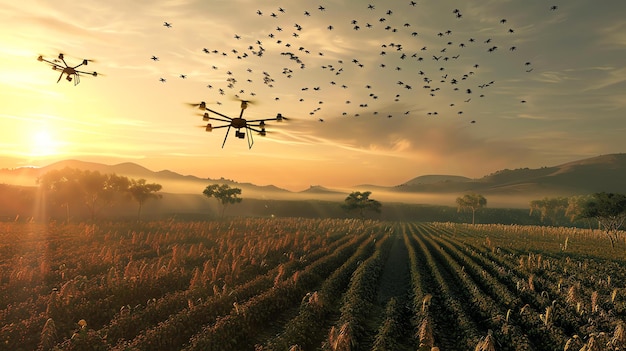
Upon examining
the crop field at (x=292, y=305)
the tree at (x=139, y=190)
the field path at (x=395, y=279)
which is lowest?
the field path at (x=395, y=279)

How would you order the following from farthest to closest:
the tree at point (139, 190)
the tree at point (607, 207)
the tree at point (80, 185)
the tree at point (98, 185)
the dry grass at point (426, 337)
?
the tree at point (139, 190) < the tree at point (80, 185) < the tree at point (98, 185) < the tree at point (607, 207) < the dry grass at point (426, 337)

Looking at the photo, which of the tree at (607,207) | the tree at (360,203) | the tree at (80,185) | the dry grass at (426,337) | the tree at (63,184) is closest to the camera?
the dry grass at (426,337)

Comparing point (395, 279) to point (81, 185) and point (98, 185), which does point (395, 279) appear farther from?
point (81, 185)

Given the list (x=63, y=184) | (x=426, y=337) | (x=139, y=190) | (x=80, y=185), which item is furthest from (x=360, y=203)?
(x=426, y=337)

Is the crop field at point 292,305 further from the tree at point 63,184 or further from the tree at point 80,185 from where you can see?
the tree at point 63,184

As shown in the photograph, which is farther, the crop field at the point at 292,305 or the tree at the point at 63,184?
the tree at the point at 63,184

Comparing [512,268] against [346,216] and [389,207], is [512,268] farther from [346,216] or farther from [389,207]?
[389,207]

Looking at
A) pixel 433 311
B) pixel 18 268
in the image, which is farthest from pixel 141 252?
pixel 433 311

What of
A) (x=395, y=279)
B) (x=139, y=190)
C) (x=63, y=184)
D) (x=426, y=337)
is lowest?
(x=395, y=279)

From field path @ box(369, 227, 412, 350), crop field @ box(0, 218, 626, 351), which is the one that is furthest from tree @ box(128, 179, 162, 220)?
field path @ box(369, 227, 412, 350)

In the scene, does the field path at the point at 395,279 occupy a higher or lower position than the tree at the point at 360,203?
lower

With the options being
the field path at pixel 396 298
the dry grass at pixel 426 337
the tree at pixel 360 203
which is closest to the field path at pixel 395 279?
the field path at pixel 396 298
